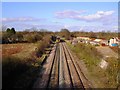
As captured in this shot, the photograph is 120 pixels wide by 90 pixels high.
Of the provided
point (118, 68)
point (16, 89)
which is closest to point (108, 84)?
point (118, 68)

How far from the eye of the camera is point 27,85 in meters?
14.5

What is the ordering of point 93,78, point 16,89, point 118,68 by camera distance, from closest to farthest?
point 16,89 < point 118,68 < point 93,78

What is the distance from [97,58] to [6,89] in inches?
527

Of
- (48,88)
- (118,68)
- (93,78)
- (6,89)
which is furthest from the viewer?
(93,78)

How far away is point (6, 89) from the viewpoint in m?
12.2

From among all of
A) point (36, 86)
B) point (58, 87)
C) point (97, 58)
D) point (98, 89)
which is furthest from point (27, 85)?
point (97, 58)

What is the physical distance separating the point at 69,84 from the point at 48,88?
5.56 feet

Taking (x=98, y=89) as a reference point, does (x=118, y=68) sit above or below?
above

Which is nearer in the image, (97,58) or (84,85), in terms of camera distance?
(84,85)

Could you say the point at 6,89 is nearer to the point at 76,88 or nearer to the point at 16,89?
the point at 16,89

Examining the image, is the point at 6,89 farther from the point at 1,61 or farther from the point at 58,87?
the point at 58,87

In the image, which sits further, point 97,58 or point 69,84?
point 97,58

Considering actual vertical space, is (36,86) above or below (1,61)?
below

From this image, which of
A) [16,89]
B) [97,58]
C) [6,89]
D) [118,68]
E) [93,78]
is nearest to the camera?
[6,89]
